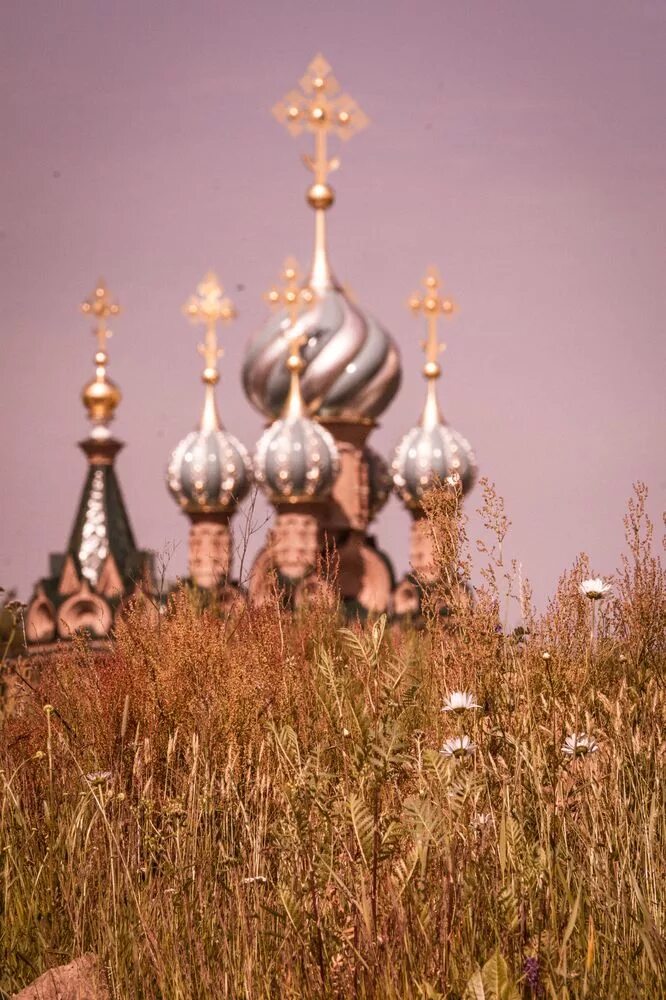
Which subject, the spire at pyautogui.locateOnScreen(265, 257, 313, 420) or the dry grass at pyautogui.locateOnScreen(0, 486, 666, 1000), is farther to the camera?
the spire at pyautogui.locateOnScreen(265, 257, 313, 420)

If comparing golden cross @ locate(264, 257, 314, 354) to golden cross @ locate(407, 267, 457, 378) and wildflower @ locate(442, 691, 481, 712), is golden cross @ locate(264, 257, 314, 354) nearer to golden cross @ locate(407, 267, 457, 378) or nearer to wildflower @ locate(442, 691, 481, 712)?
golden cross @ locate(407, 267, 457, 378)

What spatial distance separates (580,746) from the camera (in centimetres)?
374

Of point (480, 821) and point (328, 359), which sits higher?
point (328, 359)

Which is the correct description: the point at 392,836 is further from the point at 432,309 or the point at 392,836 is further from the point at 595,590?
the point at 432,309

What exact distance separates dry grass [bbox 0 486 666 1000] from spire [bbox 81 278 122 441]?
57.2ft

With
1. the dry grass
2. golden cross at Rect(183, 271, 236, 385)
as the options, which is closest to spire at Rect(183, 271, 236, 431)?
golden cross at Rect(183, 271, 236, 385)

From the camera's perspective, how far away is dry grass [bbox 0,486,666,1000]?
3406 millimetres

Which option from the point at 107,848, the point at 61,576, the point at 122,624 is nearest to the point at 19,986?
the point at 107,848

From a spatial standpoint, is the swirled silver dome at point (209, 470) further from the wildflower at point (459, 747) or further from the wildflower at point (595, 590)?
the wildflower at point (459, 747)

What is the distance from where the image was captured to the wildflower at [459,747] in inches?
148

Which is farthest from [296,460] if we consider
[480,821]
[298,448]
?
[480,821]

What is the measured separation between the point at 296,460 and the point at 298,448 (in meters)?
0.16

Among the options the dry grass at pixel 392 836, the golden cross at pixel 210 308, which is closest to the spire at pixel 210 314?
the golden cross at pixel 210 308

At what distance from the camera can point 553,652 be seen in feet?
13.7
